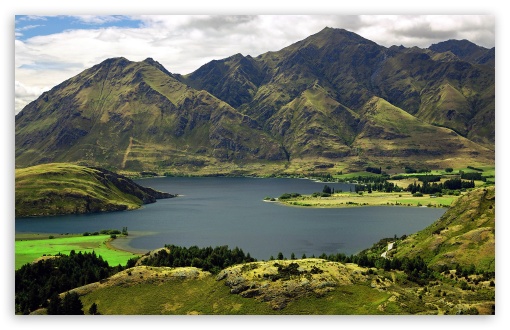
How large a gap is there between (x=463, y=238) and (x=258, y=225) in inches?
2903

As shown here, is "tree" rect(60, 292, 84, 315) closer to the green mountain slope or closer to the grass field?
the grass field

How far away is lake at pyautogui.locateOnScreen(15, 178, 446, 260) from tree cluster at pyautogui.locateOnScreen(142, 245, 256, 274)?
26.2 meters

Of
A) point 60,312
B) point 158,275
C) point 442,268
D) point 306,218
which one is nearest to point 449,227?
point 442,268

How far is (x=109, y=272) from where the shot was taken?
62969 mm

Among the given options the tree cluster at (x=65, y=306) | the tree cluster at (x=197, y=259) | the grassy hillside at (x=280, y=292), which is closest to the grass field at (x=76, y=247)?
the tree cluster at (x=197, y=259)

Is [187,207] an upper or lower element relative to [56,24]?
lower

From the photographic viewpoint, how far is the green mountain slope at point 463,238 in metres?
64.8

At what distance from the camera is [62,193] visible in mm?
176750

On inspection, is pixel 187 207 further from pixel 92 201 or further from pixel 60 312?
pixel 60 312

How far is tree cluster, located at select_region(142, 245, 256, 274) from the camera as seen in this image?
63.2m

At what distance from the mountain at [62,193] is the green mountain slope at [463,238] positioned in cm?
12189

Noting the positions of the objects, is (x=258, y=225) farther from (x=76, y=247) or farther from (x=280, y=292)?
(x=280, y=292)

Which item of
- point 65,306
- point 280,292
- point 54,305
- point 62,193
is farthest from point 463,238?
point 62,193

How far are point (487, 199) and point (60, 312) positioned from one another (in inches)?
2313
